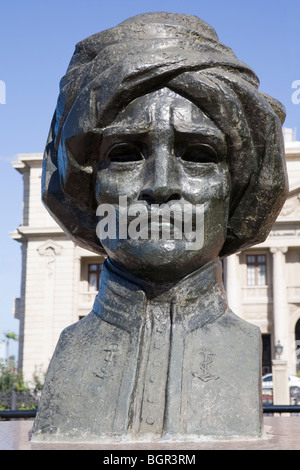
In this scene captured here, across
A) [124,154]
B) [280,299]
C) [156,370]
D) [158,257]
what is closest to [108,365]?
[156,370]

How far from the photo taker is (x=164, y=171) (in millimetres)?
2748

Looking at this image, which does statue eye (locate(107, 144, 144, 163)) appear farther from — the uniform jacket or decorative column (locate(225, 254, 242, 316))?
decorative column (locate(225, 254, 242, 316))

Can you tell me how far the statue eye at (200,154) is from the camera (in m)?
2.86

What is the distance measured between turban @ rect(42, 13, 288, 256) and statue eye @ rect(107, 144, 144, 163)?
0.09 metres

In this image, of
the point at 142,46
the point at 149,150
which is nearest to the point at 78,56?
the point at 142,46

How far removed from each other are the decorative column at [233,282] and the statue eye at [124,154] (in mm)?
26835

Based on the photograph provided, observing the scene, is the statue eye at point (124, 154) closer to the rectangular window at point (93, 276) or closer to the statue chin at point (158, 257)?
the statue chin at point (158, 257)

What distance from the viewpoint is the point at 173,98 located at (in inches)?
112

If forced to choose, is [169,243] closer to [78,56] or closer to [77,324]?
[77,324]

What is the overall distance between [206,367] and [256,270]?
94.2 ft

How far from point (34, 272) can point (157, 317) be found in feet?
91.5
